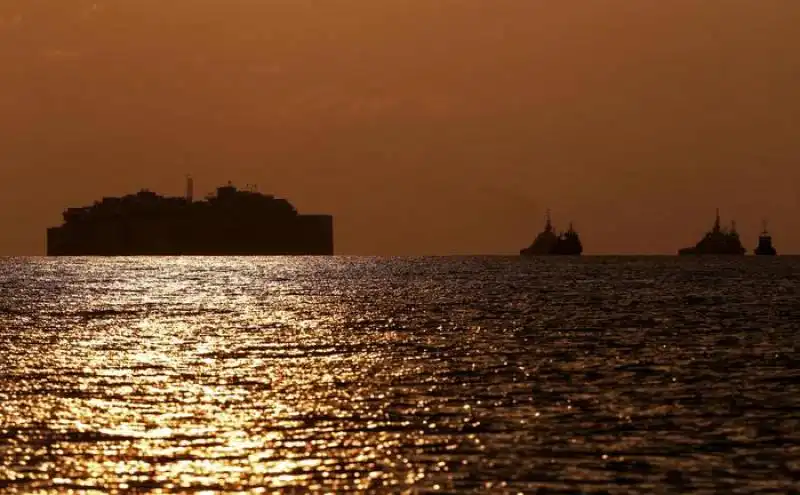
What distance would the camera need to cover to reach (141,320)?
90.3 meters

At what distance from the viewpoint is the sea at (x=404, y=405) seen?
30031 mm

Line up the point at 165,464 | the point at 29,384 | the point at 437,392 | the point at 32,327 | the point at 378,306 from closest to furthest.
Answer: the point at 165,464
the point at 437,392
the point at 29,384
the point at 32,327
the point at 378,306

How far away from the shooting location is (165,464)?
102ft

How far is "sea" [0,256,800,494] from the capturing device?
30031mm

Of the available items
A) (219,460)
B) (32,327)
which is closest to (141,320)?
(32,327)

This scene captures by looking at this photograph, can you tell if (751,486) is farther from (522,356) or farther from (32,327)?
(32,327)

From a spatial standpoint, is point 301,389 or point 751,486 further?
point 301,389

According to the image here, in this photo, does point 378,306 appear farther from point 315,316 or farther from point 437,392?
point 437,392

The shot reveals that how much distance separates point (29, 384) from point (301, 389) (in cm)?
943

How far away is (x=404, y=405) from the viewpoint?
4128 cm

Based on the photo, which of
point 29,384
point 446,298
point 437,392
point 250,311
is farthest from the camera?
point 446,298

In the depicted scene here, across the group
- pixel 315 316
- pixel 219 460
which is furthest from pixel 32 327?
pixel 219 460

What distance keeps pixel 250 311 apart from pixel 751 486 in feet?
246

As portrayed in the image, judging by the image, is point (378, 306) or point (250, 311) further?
point (378, 306)
